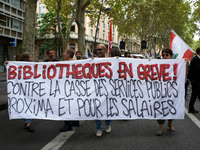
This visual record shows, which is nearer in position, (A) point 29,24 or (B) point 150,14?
(A) point 29,24

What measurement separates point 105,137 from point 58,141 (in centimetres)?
85

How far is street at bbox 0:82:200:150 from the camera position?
3.91 m

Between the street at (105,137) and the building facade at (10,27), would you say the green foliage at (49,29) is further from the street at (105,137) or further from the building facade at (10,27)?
the street at (105,137)

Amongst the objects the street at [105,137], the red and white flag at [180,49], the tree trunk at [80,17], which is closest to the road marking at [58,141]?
the street at [105,137]

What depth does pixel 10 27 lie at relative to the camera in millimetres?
26438

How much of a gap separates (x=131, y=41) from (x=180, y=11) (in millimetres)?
40113

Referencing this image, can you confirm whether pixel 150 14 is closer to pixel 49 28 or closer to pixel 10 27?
pixel 49 28

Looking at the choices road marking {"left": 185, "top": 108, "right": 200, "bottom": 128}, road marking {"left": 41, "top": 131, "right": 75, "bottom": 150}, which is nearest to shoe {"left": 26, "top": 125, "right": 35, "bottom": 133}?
road marking {"left": 41, "top": 131, "right": 75, "bottom": 150}

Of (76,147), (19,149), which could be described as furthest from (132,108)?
(19,149)

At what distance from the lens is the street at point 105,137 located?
3.91 m

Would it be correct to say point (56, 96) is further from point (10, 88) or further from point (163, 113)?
point (163, 113)

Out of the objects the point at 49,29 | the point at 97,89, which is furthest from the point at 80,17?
the point at 49,29

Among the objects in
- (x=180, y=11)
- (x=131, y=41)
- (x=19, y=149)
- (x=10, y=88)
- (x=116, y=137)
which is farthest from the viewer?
(x=131, y=41)

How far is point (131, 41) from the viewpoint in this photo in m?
72.1
